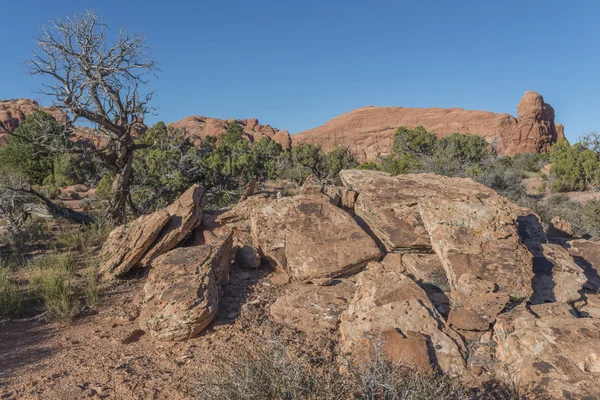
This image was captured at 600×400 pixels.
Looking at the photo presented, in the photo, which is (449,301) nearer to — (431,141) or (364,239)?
(364,239)

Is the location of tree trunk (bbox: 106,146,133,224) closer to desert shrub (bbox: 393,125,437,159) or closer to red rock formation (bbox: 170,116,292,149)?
desert shrub (bbox: 393,125,437,159)

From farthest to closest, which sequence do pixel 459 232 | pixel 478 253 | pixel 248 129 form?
pixel 248 129
pixel 459 232
pixel 478 253

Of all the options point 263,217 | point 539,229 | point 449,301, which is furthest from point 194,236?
point 539,229

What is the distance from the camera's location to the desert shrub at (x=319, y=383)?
7.43 feet

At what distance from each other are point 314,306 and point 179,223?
273cm

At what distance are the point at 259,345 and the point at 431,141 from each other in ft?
75.3

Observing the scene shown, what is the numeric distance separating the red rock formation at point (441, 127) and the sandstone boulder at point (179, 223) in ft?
180

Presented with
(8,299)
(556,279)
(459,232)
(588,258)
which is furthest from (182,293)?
(588,258)

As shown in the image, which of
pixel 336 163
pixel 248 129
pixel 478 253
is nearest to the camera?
pixel 478 253

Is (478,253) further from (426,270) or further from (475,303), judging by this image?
(475,303)

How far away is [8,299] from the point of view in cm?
445

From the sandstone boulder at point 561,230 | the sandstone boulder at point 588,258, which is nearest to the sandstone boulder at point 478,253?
the sandstone boulder at point 588,258

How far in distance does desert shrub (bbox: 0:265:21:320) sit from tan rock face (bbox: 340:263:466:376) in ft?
13.1

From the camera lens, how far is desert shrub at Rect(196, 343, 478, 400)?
89.2 inches
